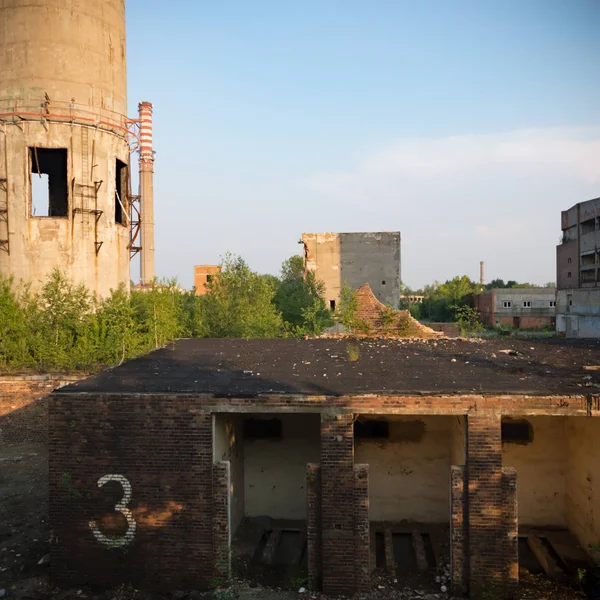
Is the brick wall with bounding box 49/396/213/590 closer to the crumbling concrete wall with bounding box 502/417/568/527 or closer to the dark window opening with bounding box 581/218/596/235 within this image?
the crumbling concrete wall with bounding box 502/417/568/527

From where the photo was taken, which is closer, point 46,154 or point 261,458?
point 261,458

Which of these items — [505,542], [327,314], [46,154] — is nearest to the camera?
[505,542]

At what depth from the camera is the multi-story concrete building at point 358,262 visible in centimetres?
3959

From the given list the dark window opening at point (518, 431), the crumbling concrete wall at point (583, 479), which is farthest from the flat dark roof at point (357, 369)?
the dark window opening at point (518, 431)

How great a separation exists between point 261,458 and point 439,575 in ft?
13.5

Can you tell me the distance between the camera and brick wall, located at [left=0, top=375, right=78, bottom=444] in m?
17.1

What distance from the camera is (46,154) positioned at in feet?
71.3

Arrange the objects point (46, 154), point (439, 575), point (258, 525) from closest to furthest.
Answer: point (439, 575) → point (258, 525) → point (46, 154)

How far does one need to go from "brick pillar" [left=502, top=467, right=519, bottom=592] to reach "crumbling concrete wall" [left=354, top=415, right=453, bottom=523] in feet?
8.86

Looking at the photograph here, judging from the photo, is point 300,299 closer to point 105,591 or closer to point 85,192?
point 85,192

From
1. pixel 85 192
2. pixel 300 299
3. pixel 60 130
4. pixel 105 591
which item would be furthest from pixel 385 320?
pixel 300 299

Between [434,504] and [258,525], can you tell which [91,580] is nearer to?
[258,525]

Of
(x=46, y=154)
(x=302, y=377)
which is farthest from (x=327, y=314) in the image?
(x=302, y=377)

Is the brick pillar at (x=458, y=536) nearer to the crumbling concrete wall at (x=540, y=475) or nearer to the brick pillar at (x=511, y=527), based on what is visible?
the brick pillar at (x=511, y=527)
